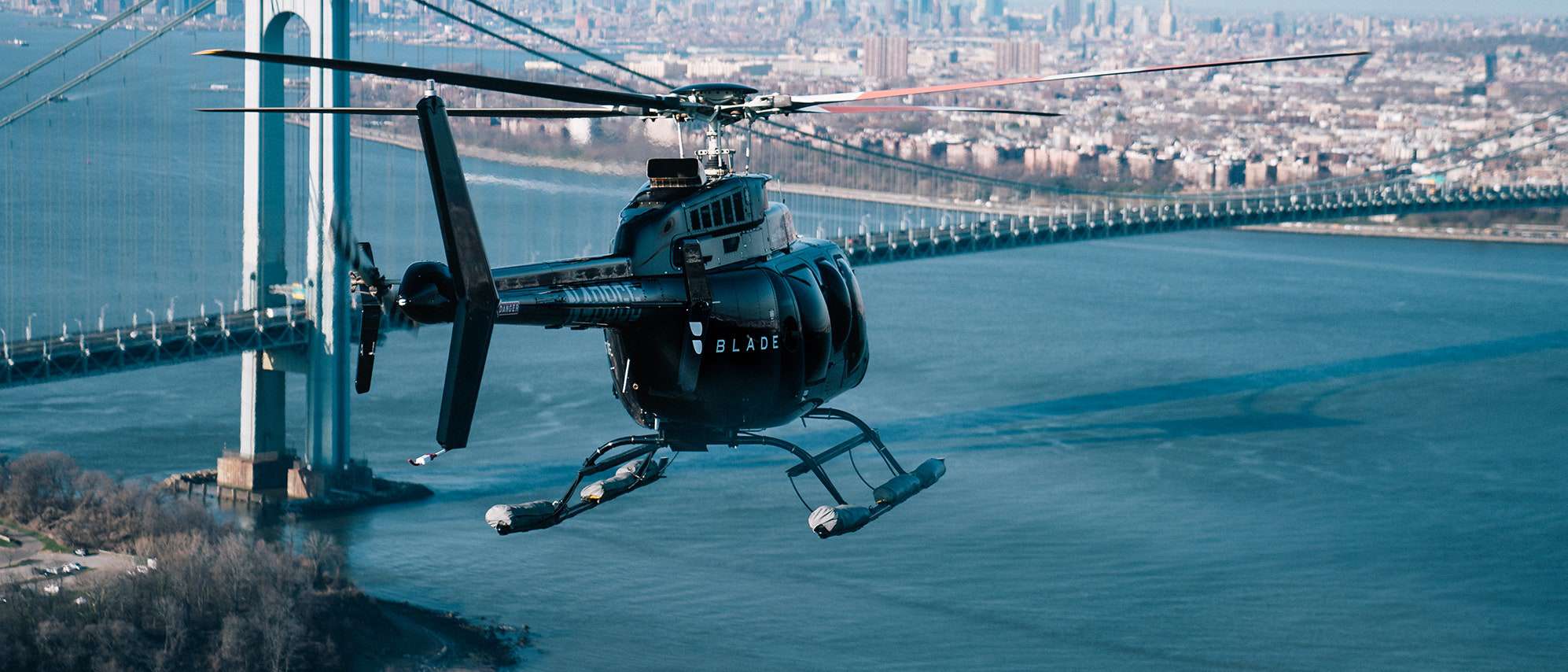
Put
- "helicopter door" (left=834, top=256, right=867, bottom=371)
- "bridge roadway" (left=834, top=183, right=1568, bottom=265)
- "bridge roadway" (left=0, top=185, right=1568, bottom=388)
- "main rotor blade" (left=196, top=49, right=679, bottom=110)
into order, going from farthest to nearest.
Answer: "bridge roadway" (left=834, top=183, right=1568, bottom=265), "bridge roadway" (left=0, top=185, right=1568, bottom=388), "helicopter door" (left=834, top=256, right=867, bottom=371), "main rotor blade" (left=196, top=49, right=679, bottom=110)

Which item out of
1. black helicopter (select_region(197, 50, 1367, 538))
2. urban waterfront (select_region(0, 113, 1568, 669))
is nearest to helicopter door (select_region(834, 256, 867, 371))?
black helicopter (select_region(197, 50, 1367, 538))

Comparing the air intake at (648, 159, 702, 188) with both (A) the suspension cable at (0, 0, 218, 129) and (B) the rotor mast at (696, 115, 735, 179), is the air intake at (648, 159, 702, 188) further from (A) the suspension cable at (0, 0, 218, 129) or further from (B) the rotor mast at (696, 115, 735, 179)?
(A) the suspension cable at (0, 0, 218, 129)

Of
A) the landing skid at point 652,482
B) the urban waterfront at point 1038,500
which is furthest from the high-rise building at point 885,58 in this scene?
the landing skid at point 652,482

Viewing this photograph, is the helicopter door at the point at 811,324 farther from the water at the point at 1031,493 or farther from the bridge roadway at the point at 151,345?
the bridge roadway at the point at 151,345

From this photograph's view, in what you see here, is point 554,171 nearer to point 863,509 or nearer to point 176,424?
point 176,424

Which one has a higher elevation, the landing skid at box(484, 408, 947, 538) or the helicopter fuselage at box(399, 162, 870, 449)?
the helicopter fuselage at box(399, 162, 870, 449)

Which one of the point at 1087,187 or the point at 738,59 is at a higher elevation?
the point at 738,59

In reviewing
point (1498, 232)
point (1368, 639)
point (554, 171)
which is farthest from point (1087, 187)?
point (1368, 639)
